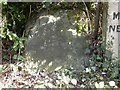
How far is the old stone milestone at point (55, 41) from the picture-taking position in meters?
2.89

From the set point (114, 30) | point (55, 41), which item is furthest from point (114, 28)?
point (55, 41)

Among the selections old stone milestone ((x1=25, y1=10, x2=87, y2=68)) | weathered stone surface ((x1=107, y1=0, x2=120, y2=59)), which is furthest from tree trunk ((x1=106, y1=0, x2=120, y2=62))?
old stone milestone ((x1=25, y1=10, x2=87, y2=68))

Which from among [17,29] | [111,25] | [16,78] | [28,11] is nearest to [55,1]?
[28,11]

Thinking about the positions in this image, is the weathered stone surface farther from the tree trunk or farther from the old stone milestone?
the old stone milestone

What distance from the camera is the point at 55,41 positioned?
300 centimetres

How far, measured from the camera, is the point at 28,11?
3.23 metres

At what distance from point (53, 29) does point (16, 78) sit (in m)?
0.72

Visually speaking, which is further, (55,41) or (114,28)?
(55,41)

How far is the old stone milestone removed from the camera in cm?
289

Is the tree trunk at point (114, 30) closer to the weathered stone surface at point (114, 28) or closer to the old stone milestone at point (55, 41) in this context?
the weathered stone surface at point (114, 28)

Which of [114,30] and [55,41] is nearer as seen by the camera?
[114,30]

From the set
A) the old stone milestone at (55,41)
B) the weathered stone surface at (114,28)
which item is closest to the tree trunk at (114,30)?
the weathered stone surface at (114,28)

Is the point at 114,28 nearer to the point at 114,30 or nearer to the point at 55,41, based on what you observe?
the point at 114,30

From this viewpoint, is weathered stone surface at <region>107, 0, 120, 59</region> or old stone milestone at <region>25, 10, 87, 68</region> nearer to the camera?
weathered stone surface at <region>107, 0, 120, 59</region>
